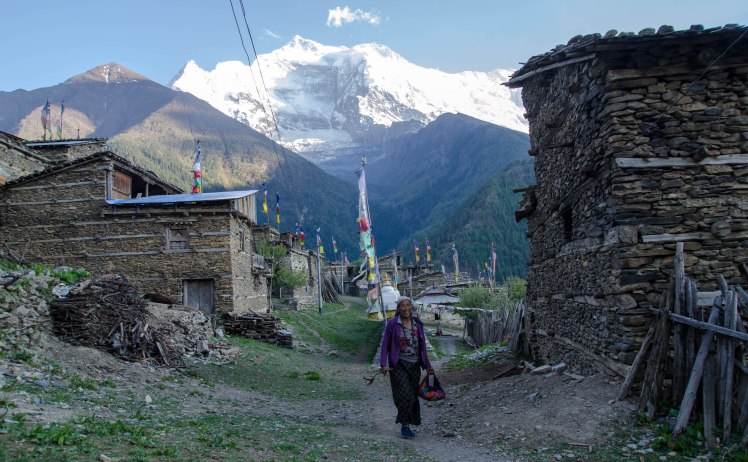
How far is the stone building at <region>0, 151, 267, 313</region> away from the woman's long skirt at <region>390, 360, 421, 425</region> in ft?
49.7

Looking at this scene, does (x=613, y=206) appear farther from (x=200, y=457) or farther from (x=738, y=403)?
(x=200, y=457)

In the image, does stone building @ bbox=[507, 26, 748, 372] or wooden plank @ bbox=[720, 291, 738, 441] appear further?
stone building @ bbox=[507, 26, 748, 372]

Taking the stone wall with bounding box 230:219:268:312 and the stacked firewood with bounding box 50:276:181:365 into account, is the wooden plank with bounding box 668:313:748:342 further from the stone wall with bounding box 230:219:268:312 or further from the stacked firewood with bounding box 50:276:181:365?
the stone wall with bounding box 230:219:268:312

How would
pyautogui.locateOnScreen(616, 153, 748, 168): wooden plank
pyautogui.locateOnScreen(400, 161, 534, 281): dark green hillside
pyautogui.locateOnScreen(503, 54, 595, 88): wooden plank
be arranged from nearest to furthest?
pyautogui.locateOnScreen(616, 153, 748, 168): wooden plank < pyautogui.locateOnScreen(503, 54, 595, 88): wooden plank < pyautogui.locateOnScreen(400, 161, 534, 281): dark green hillside

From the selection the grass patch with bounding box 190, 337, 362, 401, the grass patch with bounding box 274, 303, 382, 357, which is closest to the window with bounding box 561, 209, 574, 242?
the grass patch with bounding box 190, 337, 362, 401

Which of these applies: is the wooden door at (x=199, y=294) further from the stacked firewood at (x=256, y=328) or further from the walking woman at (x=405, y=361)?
the walking woman at (x=405, y=361)

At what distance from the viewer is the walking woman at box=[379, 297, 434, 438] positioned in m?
7.42

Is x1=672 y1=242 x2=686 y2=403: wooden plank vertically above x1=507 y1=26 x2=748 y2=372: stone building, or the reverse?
x1=507 y1=26 x2=748 y2=372: stone building

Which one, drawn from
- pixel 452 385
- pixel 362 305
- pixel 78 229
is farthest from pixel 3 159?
pixel 362 305

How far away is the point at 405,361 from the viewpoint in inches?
296

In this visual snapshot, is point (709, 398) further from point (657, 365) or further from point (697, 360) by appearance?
point (657, 365)

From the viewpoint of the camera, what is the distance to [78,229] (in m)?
21.8

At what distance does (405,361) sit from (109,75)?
193 metres

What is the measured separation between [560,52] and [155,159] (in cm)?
9221
